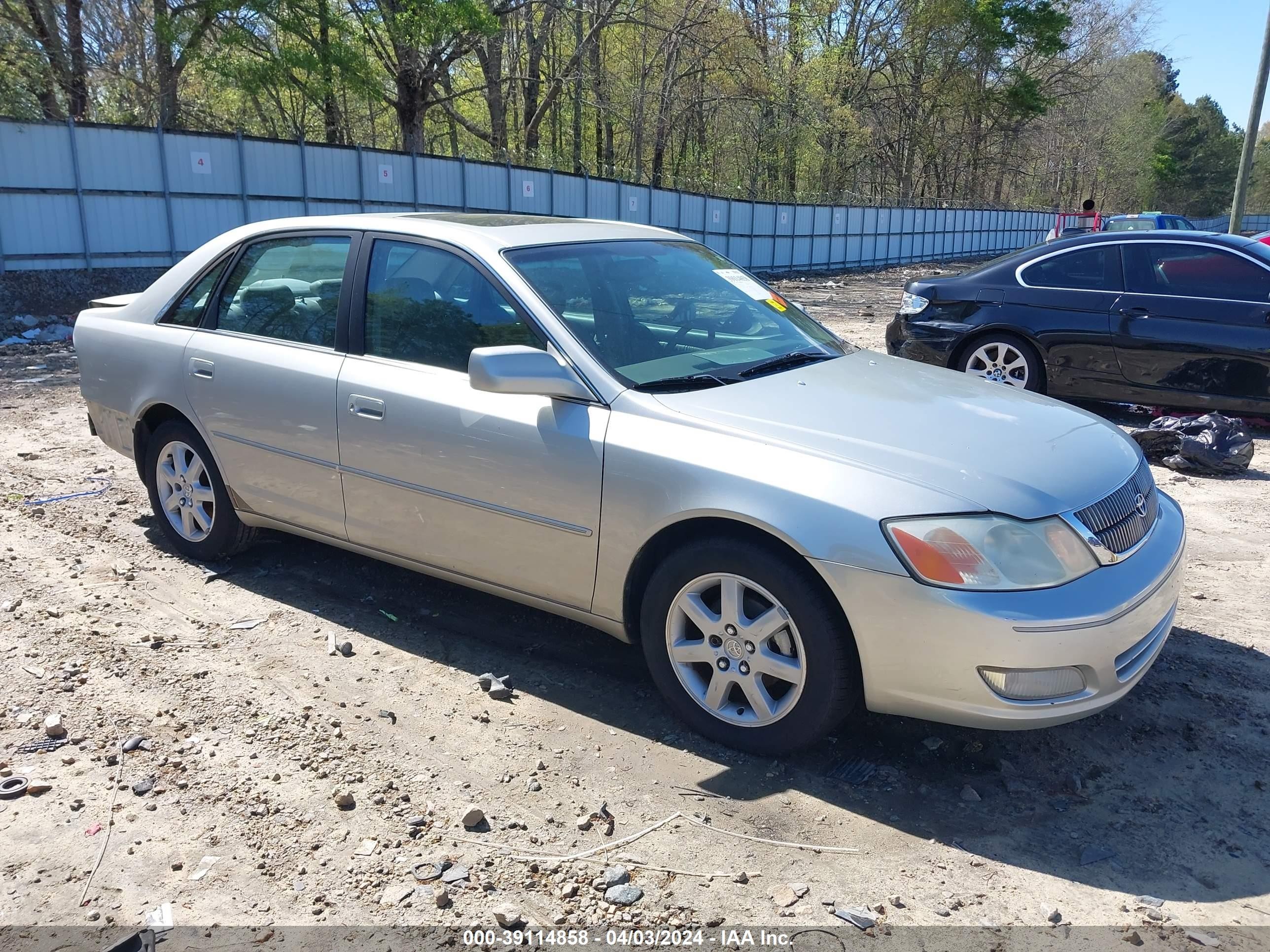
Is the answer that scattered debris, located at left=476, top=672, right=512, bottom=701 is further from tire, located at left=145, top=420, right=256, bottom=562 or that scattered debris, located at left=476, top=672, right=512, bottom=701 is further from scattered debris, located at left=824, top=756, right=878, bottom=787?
tire, located at left=145, top=420, right=256, bottom=562

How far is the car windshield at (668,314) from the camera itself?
3745 millimetres

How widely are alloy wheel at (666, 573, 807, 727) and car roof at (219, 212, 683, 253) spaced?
5.41 ft

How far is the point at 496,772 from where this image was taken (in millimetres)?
3299

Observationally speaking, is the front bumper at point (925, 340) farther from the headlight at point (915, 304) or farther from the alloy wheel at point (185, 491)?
the alloy wheel at point (185, 491)

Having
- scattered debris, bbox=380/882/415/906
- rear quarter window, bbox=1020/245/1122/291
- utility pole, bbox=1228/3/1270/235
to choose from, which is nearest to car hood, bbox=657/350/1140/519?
scattered debris, bbox=380/882/415/906

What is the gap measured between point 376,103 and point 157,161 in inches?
483

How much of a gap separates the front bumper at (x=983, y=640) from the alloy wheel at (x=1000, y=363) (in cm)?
565

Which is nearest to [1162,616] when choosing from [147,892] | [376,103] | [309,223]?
[147,892]

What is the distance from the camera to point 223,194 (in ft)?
55.8

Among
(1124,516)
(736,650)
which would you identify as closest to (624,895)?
(736,650)

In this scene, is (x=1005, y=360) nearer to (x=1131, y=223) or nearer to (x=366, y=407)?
(x=366, y=407)

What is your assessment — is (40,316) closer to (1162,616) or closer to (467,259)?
(467,259)

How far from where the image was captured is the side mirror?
3449 millimetres

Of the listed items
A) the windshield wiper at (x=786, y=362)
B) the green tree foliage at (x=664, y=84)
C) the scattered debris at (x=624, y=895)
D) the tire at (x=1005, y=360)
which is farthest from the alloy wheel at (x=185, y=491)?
the green tree foliage at (x=664, y=84)
